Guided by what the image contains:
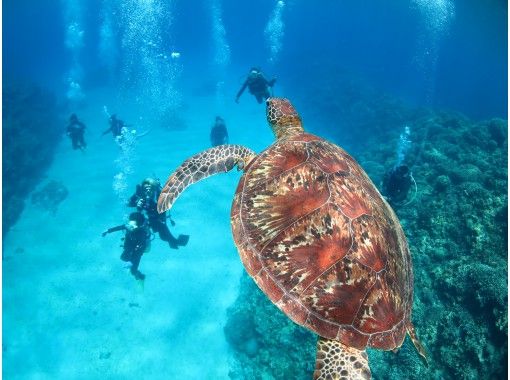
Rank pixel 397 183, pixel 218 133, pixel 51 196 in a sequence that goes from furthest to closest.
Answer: pixel 51 196
pixel 218 133
pixel 397 183

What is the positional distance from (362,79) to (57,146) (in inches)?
980

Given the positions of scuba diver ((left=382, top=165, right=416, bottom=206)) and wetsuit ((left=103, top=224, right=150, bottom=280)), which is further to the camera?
wetsuit ((left=103, top=224, right=150, bottom=280))

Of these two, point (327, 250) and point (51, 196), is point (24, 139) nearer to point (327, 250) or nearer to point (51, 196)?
point (51, 196)

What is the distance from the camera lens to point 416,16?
2827 inches

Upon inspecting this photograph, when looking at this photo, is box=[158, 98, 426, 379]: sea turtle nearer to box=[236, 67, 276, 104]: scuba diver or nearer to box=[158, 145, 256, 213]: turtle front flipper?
box=[158, 145, 256, 213]: turtle front flipper

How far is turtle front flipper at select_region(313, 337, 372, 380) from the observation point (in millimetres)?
2574

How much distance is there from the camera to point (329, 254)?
8.64ft

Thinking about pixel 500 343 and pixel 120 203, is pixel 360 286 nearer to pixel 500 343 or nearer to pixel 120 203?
pixel 500 343

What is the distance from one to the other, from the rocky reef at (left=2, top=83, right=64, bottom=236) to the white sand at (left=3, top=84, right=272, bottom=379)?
1.08m

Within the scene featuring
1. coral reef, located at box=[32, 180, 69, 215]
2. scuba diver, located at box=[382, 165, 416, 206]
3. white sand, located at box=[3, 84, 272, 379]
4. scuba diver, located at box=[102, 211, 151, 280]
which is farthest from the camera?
coral reef, located at box=[32, 180, 69, 215]

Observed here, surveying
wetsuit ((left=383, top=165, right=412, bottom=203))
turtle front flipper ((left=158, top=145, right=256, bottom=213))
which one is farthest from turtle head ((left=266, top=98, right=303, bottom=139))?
wetsuit ((left=383, top=165, right=412, bottom=203))

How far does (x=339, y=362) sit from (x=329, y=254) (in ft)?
3.08

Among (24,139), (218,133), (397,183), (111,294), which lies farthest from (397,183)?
(24,139)

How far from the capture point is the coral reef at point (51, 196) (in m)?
13.1
